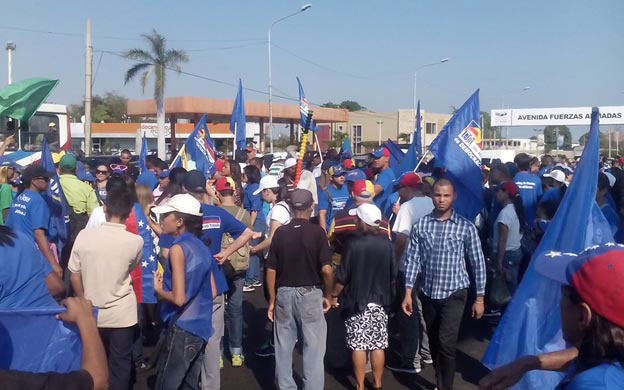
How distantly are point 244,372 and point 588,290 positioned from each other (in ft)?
15.7

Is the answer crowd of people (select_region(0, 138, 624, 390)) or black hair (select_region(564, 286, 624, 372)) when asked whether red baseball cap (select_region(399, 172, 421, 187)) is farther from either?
black hair (select_region(564, 286, 624, 372))

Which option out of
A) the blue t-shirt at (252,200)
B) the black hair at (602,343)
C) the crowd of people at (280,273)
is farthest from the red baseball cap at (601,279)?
the blue t-shirt at (252,200)

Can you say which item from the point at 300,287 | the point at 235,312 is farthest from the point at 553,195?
the point at 235,312

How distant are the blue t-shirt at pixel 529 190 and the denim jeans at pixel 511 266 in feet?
3.70

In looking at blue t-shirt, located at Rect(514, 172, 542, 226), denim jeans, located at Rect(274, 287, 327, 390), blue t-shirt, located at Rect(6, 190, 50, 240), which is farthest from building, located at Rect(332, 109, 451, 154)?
denim jeans, located at Rect(274, 287, 327, 390)

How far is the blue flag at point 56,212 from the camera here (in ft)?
21.7

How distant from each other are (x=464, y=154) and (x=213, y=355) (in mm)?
3645

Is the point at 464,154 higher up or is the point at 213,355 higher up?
the point at 464,154

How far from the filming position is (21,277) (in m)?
2.82

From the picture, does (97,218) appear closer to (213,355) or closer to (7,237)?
(213,355)

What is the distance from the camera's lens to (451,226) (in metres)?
5.16

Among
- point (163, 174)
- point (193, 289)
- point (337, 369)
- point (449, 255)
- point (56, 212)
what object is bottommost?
point (337, 369)

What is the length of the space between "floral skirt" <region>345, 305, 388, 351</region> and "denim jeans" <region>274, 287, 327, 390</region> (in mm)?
350

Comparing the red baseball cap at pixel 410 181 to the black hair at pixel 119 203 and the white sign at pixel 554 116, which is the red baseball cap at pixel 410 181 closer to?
the black hair at pixel 119 203
